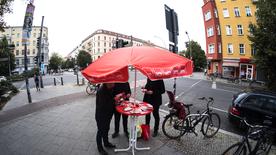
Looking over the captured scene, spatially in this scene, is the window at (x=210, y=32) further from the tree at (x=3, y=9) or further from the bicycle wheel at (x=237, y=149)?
the bicycle wheel at (x=237, y=149)

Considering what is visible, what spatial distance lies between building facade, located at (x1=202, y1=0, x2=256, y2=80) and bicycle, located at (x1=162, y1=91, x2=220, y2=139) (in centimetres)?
2644

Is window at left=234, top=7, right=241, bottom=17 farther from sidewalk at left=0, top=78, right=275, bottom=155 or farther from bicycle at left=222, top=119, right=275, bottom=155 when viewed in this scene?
bicycle at left=222, top=119, right=275, bottom=155

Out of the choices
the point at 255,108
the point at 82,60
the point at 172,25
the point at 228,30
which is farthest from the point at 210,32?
the point at 82,60

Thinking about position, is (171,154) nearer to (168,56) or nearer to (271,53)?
(168,56)

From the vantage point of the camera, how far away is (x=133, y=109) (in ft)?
12.5

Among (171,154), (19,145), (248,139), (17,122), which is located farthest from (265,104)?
(17,122)

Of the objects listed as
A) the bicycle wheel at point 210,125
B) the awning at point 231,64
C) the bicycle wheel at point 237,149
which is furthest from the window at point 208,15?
the bicycle wheel at point 237,149

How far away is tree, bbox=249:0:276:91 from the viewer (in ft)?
45.7

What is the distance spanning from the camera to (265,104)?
Answer: 539 centimetres

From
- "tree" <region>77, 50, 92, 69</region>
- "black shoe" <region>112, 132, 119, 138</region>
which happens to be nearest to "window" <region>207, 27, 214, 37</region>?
"black shoe" <region>112, 132, 119, 138</region>

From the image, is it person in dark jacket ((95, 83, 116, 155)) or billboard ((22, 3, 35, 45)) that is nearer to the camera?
person in dark jacket ((95, 83, 116, 155))

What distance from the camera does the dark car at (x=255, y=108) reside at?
17.2ft

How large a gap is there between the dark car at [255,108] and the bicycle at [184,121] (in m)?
1.08

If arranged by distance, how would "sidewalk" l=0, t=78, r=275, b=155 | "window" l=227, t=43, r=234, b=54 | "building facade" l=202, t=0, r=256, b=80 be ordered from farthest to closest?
"window" l=227, t=43, r=234, b=54 → "building facade" l=202, t=0, r=256, b=80 → "sidewalk" l=0, t=78, r=275, b=155
